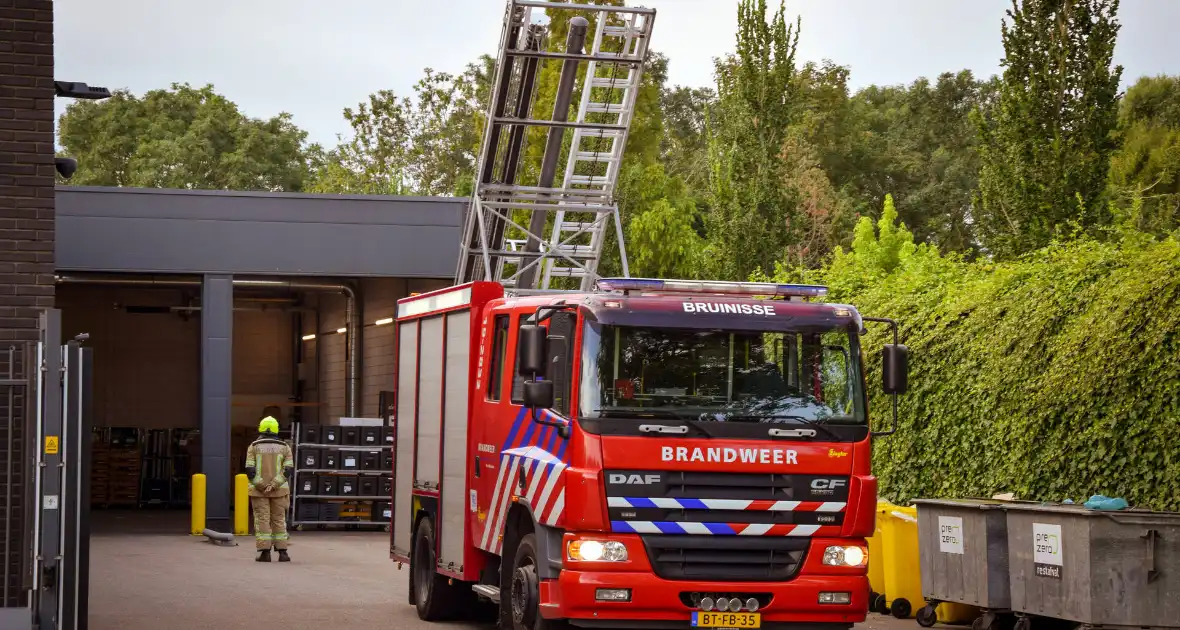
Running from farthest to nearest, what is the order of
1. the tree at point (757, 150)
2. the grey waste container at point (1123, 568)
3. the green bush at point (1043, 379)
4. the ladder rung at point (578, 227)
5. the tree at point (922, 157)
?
the tree at point (922, 157) → the tree at point (757, 150) → the ladder rung at point (578, 227) → the green bush at point (1043, 379) → the grey waste container at point (1123, 568)

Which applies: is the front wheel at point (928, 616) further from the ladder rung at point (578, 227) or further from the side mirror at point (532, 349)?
the ladder rung at point (578, 227)

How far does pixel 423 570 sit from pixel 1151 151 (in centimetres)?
3691

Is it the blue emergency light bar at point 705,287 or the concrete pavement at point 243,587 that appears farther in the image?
the concrete pavement at point 243,587

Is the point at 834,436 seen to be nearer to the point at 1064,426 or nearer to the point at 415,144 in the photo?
the point at 1064,426

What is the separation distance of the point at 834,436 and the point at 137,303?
110 ft

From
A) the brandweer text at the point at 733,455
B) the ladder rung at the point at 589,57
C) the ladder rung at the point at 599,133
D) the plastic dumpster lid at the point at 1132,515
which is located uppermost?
the ladder rung at the point at 589,57

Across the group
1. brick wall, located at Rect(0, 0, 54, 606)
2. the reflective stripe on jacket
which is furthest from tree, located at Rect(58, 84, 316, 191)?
brick wall, located at Rect(0, 0, 54, 606)

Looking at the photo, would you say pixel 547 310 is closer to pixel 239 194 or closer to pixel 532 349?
pixel 532 349

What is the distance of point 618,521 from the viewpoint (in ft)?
32.7

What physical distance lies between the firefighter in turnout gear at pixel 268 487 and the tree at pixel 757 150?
451 inches

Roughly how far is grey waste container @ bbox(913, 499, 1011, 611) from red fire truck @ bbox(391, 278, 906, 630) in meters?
2.44

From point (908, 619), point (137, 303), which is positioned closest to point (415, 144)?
point (137, 303)

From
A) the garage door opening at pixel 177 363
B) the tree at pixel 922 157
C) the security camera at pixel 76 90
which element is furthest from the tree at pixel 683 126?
the security camera at pixel 76 90

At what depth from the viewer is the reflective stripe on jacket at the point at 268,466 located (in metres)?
20.7
